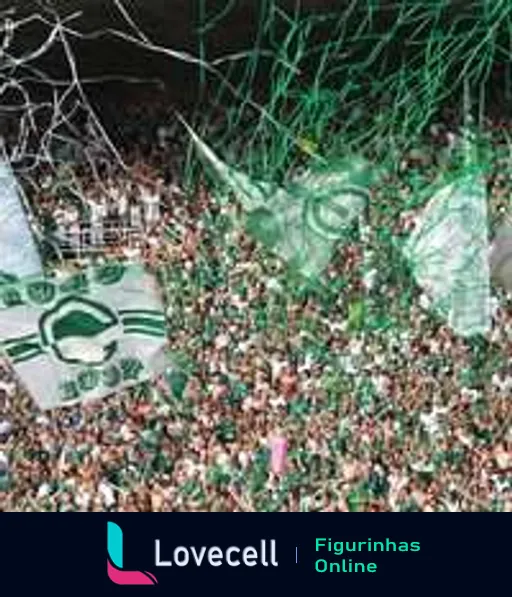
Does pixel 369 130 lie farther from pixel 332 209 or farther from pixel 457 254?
pixel 457 254

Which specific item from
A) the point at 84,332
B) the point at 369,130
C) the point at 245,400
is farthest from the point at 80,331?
the point at 369,130

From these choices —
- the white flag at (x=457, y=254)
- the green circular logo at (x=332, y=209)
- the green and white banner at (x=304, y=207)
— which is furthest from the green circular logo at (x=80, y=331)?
the white flag at (x=457, y=254)

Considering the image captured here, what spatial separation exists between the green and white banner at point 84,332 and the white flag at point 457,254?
22.6 inches

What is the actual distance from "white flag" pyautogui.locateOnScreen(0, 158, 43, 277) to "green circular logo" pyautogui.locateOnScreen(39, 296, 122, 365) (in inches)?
3.9

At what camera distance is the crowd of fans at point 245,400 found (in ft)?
12.1

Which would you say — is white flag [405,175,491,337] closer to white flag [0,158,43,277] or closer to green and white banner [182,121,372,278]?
green and white banner [182,121,372,278]

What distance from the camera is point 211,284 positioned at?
12.1ft

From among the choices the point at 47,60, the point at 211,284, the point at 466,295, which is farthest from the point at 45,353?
the point at 466,295

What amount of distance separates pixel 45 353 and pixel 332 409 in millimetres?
612

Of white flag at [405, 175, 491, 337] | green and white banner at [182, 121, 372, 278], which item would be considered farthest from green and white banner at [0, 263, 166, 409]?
white flag at [405, 175, 491, 337]

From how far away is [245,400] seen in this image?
3.69 metres

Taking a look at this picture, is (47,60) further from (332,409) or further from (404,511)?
(404,511)

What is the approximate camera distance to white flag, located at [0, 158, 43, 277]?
12.0 ft

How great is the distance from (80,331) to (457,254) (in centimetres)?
81
